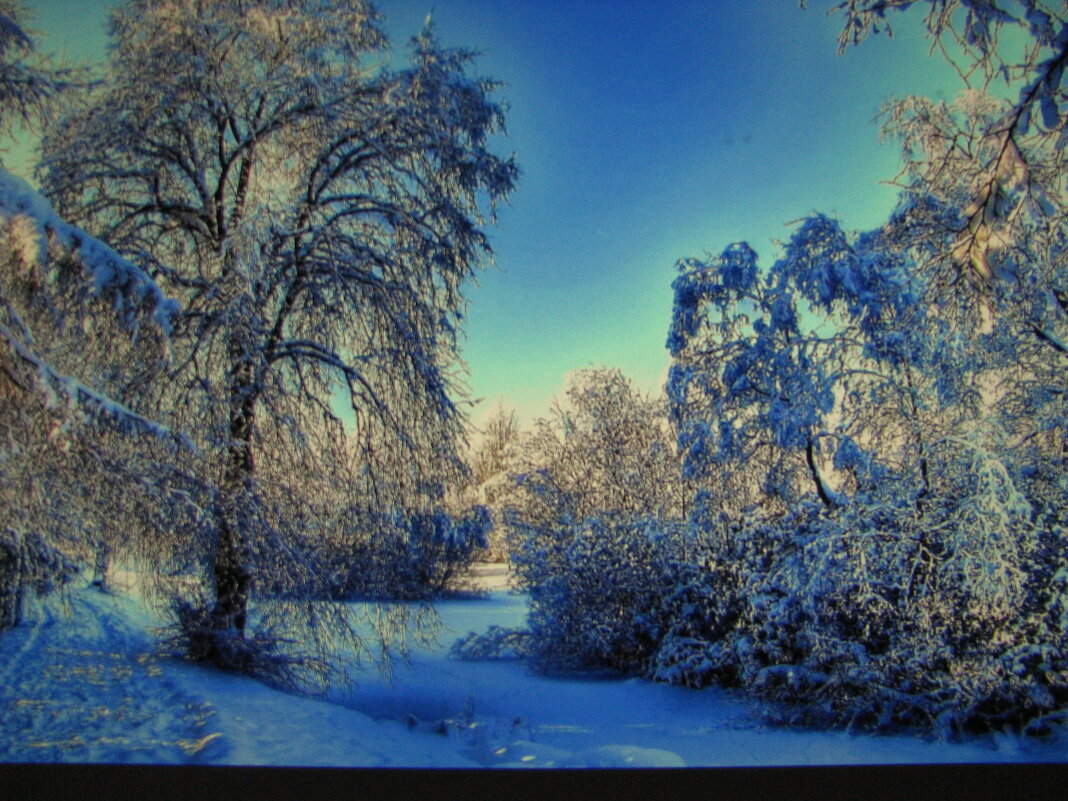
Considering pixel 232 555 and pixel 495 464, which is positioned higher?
pixel 495 464

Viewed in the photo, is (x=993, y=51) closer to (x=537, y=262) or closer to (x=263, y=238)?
(x=537, y=262)

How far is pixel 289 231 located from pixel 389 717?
1.78 metres

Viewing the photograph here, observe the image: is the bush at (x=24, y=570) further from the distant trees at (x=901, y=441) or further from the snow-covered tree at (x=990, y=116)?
the snow-covered tree at (x=990, y=116)

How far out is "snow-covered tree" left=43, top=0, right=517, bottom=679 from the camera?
2395mm

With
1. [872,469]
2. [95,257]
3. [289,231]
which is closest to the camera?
[95,257]

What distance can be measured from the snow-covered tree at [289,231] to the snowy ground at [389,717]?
27 centimetres

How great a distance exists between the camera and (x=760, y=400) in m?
2.45

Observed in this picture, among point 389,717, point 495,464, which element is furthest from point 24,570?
point 495,464

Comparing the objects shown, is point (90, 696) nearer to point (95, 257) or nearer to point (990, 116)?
point (95, 257)

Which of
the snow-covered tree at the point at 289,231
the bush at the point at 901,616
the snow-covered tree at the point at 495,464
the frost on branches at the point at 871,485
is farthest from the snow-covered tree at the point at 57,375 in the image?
the bush at the point at 901,616

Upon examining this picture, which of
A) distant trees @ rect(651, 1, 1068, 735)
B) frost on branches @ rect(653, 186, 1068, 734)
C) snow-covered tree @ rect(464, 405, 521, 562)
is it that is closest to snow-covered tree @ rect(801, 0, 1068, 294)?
distant trees @ rect(651, 1, 1068, 735)

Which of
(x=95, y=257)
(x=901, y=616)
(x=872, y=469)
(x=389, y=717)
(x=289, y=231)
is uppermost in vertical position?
(x=289, y=231)

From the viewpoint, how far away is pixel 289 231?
2.48 m

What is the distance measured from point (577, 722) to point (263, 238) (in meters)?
2.04
